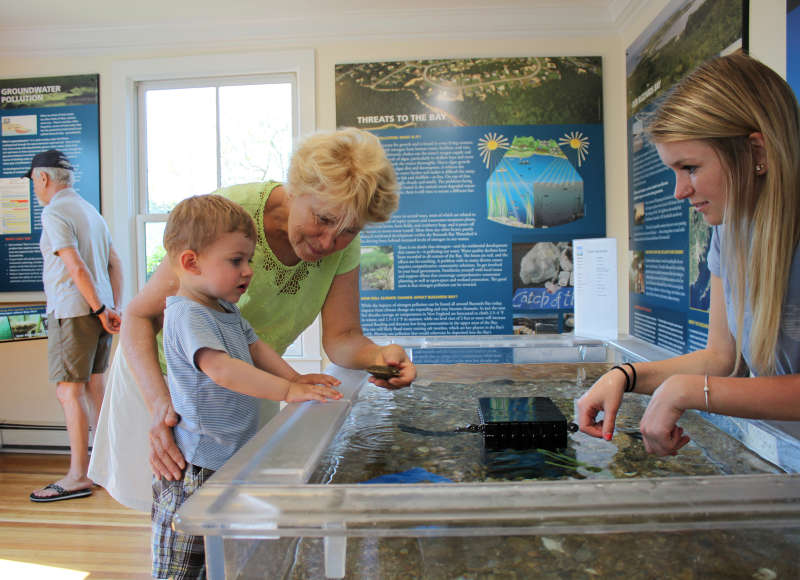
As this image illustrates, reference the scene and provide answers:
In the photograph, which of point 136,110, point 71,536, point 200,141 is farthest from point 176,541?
point 136,110

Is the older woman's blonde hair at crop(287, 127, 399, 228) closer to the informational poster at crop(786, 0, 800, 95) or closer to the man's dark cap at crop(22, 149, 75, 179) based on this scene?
the informational poster at crop(786, 0, 800, 95)

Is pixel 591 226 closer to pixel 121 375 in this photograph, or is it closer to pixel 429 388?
pixel 429 388

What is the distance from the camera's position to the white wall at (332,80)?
407cm

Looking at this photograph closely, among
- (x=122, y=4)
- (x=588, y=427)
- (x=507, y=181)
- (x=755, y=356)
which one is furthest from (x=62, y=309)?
(x=755, y=356)

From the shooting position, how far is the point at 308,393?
4.50ft

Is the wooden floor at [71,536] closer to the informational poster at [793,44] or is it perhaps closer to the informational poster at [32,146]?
the informational poster at [32,146]

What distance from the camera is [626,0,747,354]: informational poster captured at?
109 inches

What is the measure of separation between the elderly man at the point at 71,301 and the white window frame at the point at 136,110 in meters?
0.65

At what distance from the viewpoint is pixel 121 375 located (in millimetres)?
1626

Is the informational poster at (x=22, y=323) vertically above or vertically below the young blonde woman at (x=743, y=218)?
below

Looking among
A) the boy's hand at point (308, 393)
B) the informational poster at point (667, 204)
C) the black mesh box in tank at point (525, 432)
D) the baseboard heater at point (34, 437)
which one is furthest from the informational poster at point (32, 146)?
the black mesh box in tank at point (525, 432)

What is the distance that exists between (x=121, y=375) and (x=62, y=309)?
2.45 metres

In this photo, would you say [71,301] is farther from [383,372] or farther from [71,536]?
[383,372]

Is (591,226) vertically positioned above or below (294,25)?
below
